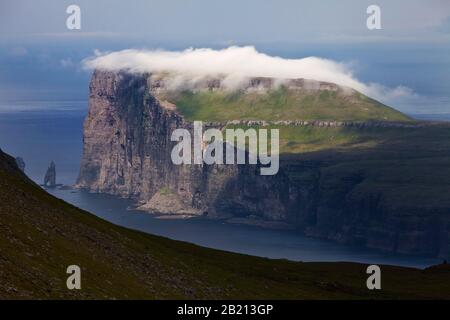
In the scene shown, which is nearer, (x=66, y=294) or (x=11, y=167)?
(x=66, y=294)

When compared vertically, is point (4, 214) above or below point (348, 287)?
above
